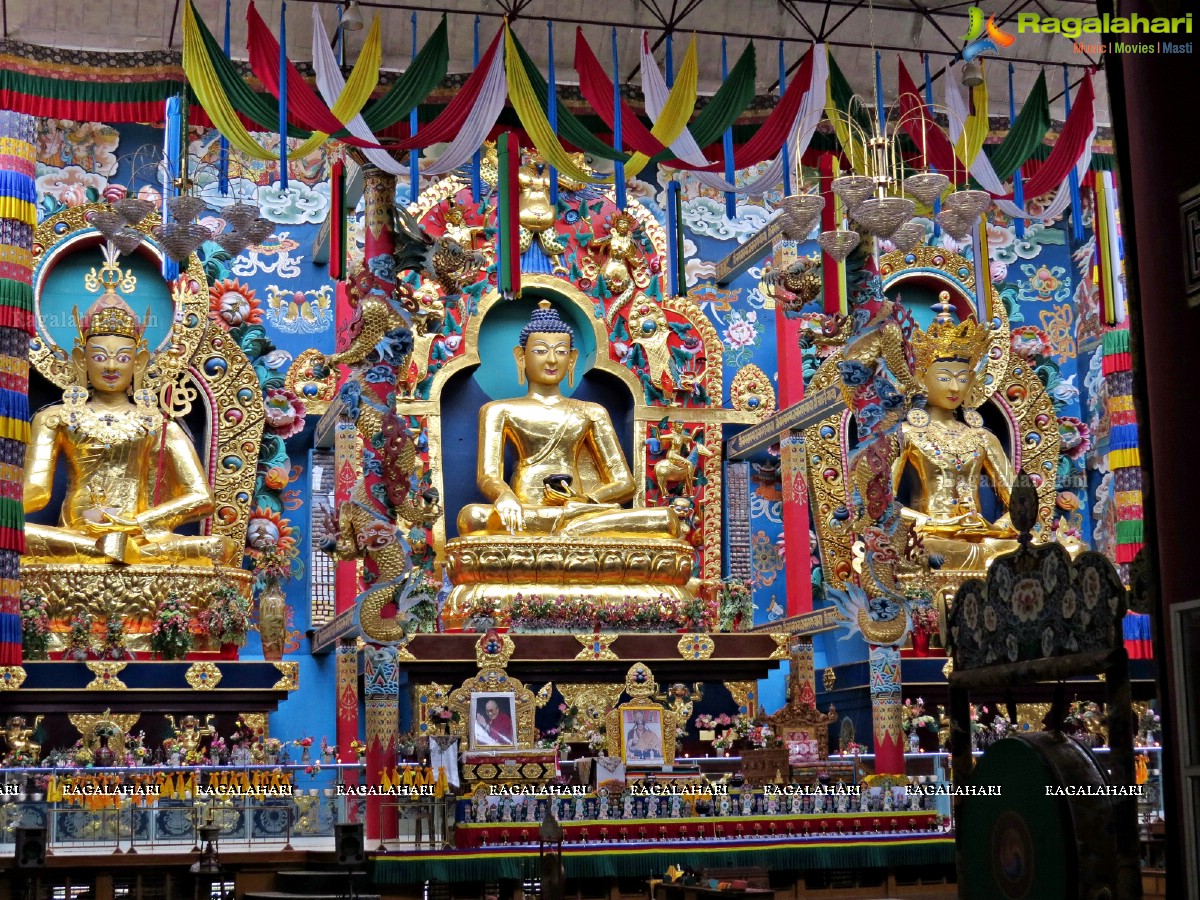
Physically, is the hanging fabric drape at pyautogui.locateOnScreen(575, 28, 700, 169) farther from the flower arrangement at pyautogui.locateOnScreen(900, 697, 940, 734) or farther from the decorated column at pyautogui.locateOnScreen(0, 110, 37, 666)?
the flower arrangement at pyautogui.locateOnScreen(900, 697, 940, 734)

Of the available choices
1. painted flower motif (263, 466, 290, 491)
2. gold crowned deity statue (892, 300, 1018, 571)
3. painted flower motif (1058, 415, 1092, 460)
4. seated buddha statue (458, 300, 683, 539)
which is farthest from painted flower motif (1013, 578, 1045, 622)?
painted flower motif (1058, 415, 1092, 460)

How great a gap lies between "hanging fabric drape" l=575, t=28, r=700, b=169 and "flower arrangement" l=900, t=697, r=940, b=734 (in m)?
4.64

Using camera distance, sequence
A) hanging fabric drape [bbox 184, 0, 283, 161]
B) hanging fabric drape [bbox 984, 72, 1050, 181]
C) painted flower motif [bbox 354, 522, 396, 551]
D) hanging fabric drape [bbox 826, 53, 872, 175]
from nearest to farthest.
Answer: hanging fabric drape [bbox 184, 0, 283, 161], painted flower motif [bbox 354, 522, 396, 551], hanging fabric drape [bbox 826, 53, 872, 175], hanging fabric drape [bbox 984, 72, 1050, 181]

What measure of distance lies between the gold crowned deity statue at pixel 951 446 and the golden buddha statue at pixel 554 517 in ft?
7.84

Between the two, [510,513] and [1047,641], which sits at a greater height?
[510,513]

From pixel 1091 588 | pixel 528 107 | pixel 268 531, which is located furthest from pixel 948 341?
pixel 1091 588

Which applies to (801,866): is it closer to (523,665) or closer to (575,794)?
(575,794)

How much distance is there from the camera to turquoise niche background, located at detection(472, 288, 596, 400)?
15.0 metres

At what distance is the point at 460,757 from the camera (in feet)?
34.1

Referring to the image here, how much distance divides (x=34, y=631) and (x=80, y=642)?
334 mm

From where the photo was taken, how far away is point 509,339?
15.2 metres

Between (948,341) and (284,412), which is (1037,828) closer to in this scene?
(284,412)

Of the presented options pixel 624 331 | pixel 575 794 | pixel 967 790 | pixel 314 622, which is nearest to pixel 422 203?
pixel 624 331

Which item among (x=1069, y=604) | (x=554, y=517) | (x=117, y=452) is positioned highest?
(x=117, y=452)
